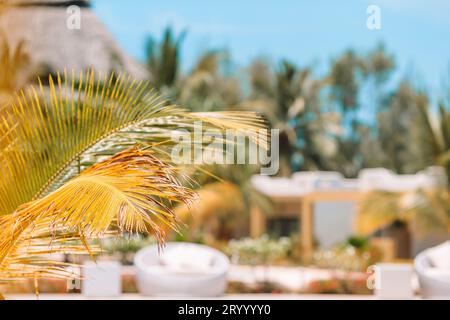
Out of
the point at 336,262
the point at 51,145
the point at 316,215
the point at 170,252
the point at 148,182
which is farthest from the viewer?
the point at 316,215

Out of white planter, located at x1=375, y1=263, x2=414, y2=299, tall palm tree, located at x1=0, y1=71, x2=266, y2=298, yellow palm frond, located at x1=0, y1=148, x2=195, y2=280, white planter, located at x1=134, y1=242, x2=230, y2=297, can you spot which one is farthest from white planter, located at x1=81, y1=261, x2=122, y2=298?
yellow palm frond, located at x1=0, y1=148, x2=195, y2=280

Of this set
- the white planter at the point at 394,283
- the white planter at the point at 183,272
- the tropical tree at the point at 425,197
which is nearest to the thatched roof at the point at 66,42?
the tropical tree at the point at 425,197

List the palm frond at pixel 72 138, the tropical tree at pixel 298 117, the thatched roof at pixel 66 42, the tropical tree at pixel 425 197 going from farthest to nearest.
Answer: the tropical tree at pixel 298 117
the thatched roof at pixel 66 42
the tropical tree at pixel 425 197
the palm frond at pixel 72 138

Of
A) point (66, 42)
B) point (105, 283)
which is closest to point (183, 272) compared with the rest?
point (105, 283)

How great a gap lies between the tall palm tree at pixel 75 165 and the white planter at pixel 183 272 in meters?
5.86

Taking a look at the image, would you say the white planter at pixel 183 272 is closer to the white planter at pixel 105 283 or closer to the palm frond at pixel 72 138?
the white planter at pixel 105 283

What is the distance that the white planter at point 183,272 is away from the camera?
11.0m

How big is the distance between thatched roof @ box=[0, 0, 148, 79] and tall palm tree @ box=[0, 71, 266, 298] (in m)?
13.7

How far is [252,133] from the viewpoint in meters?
4.77

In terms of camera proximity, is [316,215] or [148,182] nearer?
[148,182]

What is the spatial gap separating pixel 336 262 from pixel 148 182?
12639 mm

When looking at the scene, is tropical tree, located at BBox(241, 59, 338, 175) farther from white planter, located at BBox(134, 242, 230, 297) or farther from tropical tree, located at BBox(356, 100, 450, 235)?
white planter, located at BBox(134, 242, 230, 297)

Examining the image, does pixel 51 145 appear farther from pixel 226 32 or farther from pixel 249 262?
pixel 226 32

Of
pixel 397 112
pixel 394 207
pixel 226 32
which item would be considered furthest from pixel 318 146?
pixel 394 207
